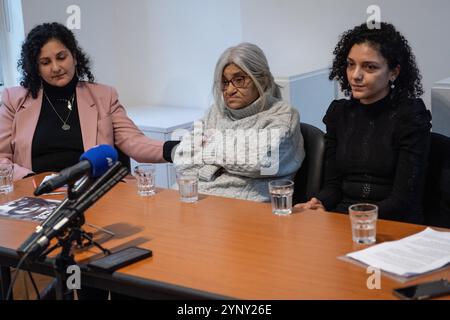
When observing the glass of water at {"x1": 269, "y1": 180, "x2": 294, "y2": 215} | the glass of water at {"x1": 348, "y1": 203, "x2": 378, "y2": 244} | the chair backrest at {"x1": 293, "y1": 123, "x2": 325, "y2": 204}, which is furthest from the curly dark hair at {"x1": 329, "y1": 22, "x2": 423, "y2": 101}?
the glass of water at {"x1": 348, "y1": 203, "x2": 378, "y2": 244}

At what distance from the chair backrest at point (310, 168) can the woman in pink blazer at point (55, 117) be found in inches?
26.7

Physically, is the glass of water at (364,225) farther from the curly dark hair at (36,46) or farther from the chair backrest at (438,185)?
the curly dark hair at (36,46)

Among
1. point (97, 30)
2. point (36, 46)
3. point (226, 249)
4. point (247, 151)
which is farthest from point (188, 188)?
point (97, 30)

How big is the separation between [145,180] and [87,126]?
2.52 ft

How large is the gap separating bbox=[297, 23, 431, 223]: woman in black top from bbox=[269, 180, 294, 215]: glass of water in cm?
24

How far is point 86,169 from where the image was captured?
5.53 feet

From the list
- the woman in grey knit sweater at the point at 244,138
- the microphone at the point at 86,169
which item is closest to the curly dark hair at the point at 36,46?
the woman in grey knit sweater at the point at 244,138

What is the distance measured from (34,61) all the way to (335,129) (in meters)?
1.39

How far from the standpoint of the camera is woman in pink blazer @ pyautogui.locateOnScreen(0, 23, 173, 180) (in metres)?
3.08

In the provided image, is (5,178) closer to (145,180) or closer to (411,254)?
(145,180)

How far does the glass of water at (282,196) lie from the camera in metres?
2.14

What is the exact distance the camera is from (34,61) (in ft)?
10.2
